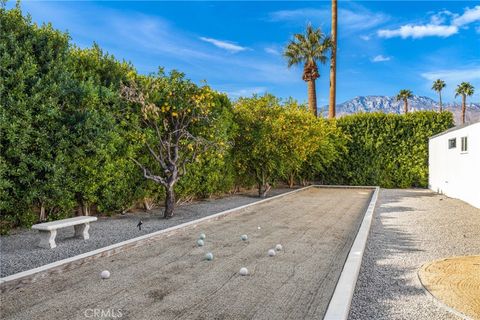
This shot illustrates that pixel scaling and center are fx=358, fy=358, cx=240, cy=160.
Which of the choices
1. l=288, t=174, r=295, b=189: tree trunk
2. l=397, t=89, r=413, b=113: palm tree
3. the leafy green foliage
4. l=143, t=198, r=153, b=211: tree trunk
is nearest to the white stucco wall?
the leafy green foliage

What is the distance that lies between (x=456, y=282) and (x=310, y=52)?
24485 millimetres

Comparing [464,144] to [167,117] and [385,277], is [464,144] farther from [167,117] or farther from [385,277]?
[385,277]

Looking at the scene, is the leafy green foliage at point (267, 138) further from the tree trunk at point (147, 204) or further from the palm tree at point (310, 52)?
the palm tree at point (310, 52)

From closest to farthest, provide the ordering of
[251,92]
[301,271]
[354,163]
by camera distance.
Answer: [301,271], [251,92], [354,163]

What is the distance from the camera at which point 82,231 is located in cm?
689

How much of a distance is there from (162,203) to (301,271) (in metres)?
7.70

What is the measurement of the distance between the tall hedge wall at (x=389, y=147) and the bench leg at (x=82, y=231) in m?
15.9

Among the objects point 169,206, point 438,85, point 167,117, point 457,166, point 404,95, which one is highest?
point 438,85

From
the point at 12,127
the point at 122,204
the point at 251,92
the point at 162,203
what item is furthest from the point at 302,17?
the point at 12,127

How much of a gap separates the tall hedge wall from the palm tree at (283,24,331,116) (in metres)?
6.54

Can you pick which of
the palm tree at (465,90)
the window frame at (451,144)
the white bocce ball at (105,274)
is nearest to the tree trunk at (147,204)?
the white bocce ball at (105,274)

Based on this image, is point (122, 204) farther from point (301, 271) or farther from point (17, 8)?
point (301, 271)

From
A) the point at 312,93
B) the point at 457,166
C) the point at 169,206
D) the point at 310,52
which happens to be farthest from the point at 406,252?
the point at 310,52

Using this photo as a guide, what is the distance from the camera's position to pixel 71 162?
7.82m
